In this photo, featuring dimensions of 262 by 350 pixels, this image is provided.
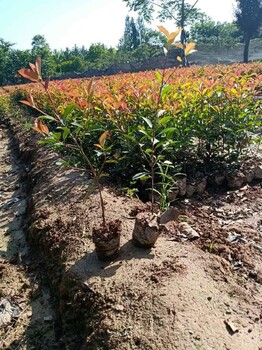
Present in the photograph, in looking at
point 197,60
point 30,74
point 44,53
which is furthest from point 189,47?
point 44,53

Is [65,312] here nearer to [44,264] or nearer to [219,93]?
[44,264]

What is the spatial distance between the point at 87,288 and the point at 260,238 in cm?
146

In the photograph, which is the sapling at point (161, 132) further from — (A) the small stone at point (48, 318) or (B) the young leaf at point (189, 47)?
(A) the small stone at point (48, 318)

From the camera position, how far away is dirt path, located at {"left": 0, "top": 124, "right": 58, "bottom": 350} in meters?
1.75

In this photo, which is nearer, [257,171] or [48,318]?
[48,318]

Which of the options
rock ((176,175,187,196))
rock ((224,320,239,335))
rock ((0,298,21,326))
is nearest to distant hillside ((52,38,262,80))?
rock ((176,175,187,196))

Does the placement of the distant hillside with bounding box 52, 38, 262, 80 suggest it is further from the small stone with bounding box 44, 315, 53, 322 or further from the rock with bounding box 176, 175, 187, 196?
the small stone with bounding box 44, 315, 53, 322

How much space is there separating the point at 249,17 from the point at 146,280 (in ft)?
111

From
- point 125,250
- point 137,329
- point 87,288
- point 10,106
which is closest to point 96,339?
point 137,329

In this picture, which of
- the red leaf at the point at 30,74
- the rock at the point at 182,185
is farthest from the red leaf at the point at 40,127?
the rock at the point at 182,185

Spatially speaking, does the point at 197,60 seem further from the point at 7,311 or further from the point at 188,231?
the point at 7,311

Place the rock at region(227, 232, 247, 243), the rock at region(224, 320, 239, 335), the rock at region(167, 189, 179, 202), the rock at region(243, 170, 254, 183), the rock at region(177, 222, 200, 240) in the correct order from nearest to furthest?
the rock at region(224, 320, 239, 335) → the rock at region(177, 222, 200, 240) → the rock at region(227, 232, 247, 243) → the rock at region(167, 189, 179, 202) → the rock at region(243, 170, 254, 183)

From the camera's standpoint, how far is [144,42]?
145 ft

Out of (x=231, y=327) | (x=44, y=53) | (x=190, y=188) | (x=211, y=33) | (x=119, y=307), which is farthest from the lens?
(x=211, y=33)
